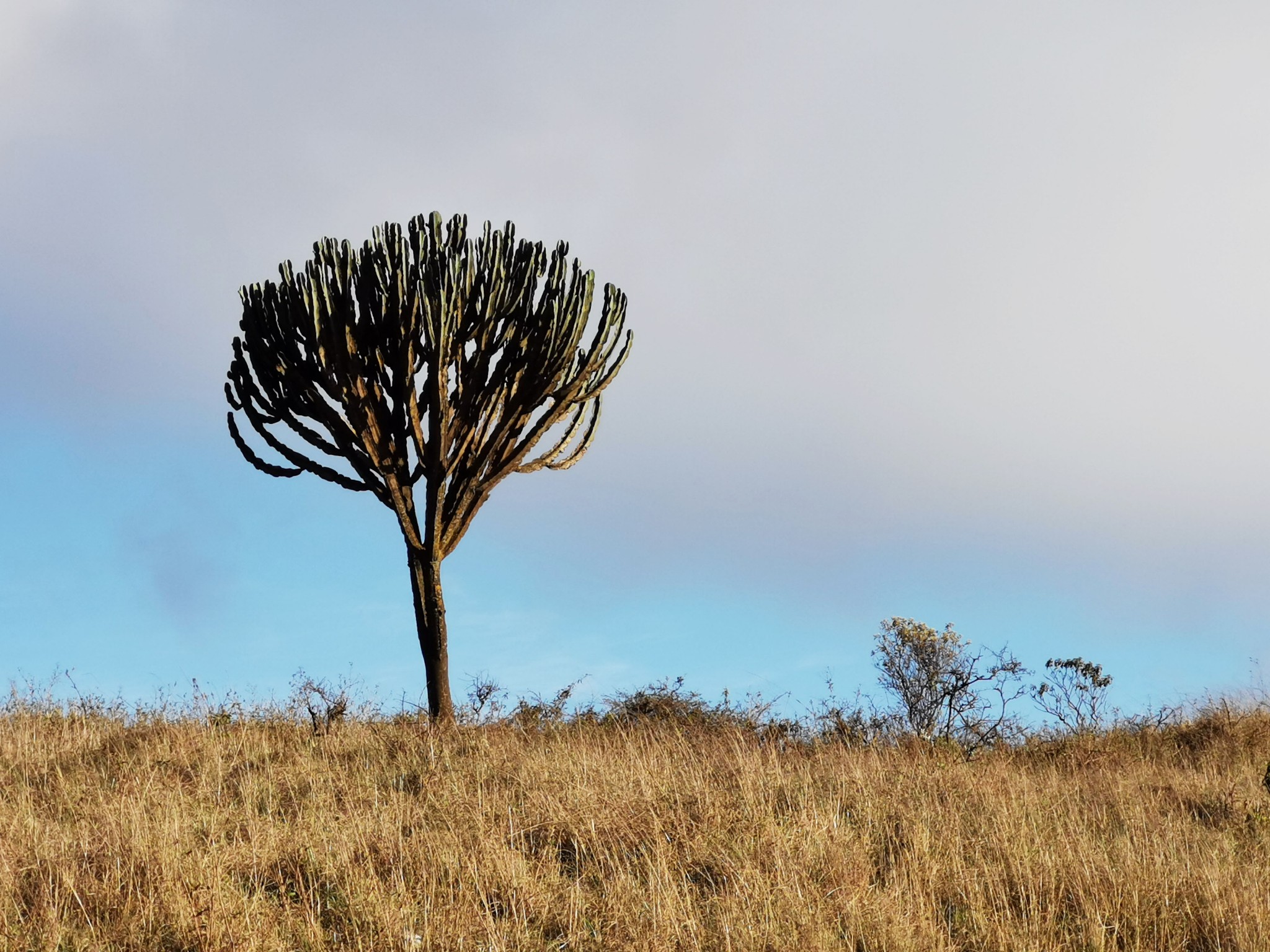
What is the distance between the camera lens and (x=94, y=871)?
620 centimetres

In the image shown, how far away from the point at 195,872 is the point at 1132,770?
919 cm

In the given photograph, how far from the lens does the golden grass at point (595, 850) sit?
5.45 m

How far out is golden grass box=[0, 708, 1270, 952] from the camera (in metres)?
5.45

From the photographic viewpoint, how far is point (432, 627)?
38.4 ft

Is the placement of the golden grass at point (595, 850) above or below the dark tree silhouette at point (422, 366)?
below

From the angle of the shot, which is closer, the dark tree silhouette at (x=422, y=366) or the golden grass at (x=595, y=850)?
the golden grass at (x=595, y=850)

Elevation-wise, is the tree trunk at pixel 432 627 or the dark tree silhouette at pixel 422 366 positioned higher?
the dark tree silhouette at pixel 422 366

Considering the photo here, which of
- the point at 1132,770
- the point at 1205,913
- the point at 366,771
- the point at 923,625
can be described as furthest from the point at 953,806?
the point at 923,625

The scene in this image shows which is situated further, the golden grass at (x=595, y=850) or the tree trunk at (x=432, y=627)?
the tree trunk at (x=432, y=627)

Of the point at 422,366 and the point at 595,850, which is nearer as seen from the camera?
the point at 595,850

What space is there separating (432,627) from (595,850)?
18.0 ft

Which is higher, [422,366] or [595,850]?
[422,366]

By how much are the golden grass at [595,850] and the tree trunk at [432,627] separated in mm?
1463

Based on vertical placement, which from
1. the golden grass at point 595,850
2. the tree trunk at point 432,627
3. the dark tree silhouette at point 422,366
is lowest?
the golden grass at point 595,850
